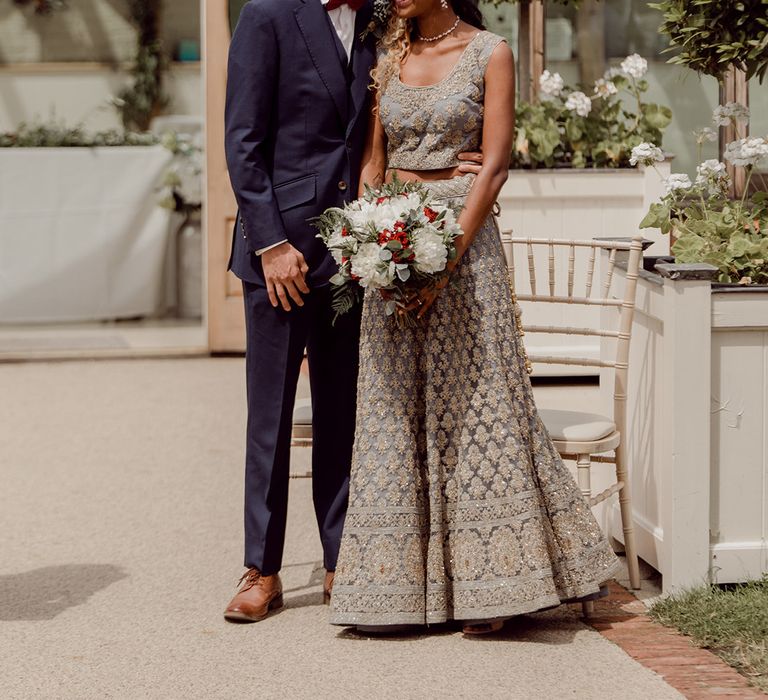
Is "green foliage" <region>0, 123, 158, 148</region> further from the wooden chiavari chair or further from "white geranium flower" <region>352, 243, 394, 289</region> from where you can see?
"white geranium flower" <region>352, 243, 394, 289</region>

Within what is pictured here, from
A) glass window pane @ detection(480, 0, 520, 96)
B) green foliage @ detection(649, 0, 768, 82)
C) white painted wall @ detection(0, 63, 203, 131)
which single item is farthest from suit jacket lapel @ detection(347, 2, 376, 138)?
white painted wall @ detection(0, 63, 203, 131)

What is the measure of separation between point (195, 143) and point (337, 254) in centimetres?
595

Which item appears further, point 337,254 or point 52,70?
point 52,70

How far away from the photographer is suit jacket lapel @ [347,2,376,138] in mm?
4414

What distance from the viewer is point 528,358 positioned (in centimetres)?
460

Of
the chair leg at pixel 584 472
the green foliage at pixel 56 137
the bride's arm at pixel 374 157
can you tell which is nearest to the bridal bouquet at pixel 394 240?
the bride's arm at pixel 374 157

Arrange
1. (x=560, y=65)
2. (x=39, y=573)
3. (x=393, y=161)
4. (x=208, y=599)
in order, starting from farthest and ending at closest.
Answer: (x=560, y=65)
(x=39, y=573)
(x=208, y=599)
(x=393, y=161)

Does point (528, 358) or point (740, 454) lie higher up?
point (528, 358)

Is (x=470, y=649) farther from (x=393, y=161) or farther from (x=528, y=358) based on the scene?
(x=393, y=161)

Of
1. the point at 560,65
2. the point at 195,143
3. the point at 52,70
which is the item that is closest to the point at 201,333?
the point at 195,143

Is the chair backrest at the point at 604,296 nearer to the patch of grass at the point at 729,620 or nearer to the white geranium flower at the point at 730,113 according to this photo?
the white geranium flower at the point at 730,113

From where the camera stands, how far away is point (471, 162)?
4332mm

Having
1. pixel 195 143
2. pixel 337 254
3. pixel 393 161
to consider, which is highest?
pixel 195 143

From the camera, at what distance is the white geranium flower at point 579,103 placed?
7.84 meters
